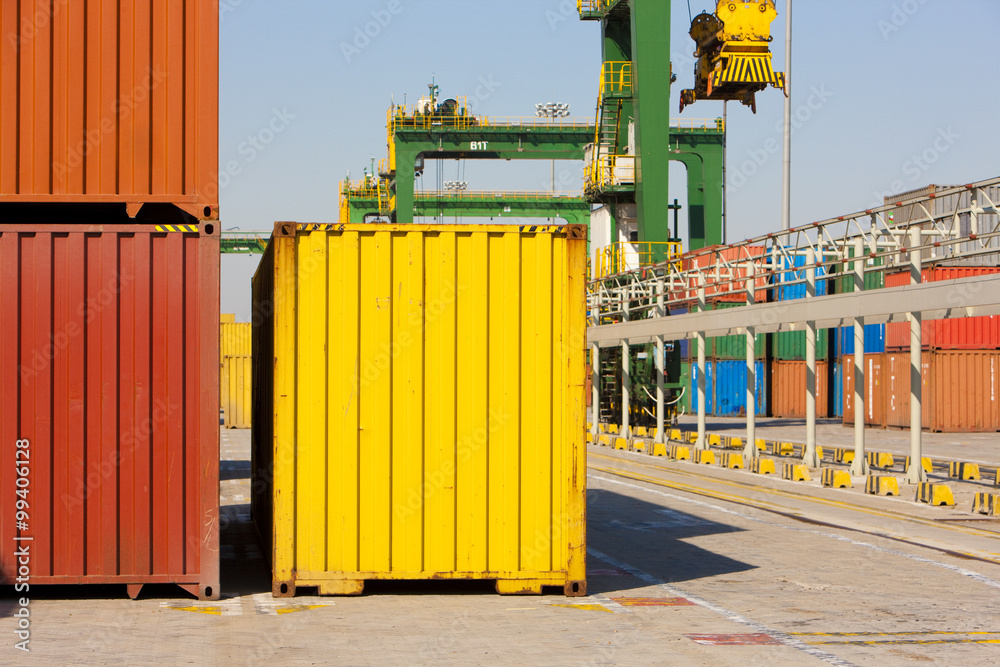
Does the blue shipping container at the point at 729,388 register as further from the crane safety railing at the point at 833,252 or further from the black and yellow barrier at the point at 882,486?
the black and yellow barrier at the point at 882,486

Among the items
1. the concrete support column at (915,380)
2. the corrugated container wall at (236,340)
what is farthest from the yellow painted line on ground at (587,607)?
the corrugated container wall at (236,340)

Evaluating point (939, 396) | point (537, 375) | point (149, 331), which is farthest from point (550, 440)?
point (939, 396)

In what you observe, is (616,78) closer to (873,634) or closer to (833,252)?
(833,252)

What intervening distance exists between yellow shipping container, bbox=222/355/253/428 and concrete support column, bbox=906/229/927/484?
27467 mm

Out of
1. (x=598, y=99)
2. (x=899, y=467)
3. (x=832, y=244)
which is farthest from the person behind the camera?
(x=598, y=99)

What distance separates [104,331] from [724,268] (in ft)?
99.5

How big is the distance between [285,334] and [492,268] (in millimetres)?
2025

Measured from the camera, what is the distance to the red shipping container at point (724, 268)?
30.8 meters

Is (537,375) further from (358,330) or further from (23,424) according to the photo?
(23,424)

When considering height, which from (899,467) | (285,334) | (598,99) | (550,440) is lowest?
(899,467)

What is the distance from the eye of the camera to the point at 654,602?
10.5m

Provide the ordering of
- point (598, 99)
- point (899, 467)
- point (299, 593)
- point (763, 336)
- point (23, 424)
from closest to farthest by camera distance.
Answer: point (23, 424) → point (299, 593) → point (899, 467) → point (598, 99) → point (763, 336)

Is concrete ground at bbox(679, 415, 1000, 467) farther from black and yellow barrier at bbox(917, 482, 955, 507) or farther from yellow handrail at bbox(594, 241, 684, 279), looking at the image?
black and yellow barrier at bbox(917, 482, 955, 507)

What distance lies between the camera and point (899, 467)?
27453 millimetres
